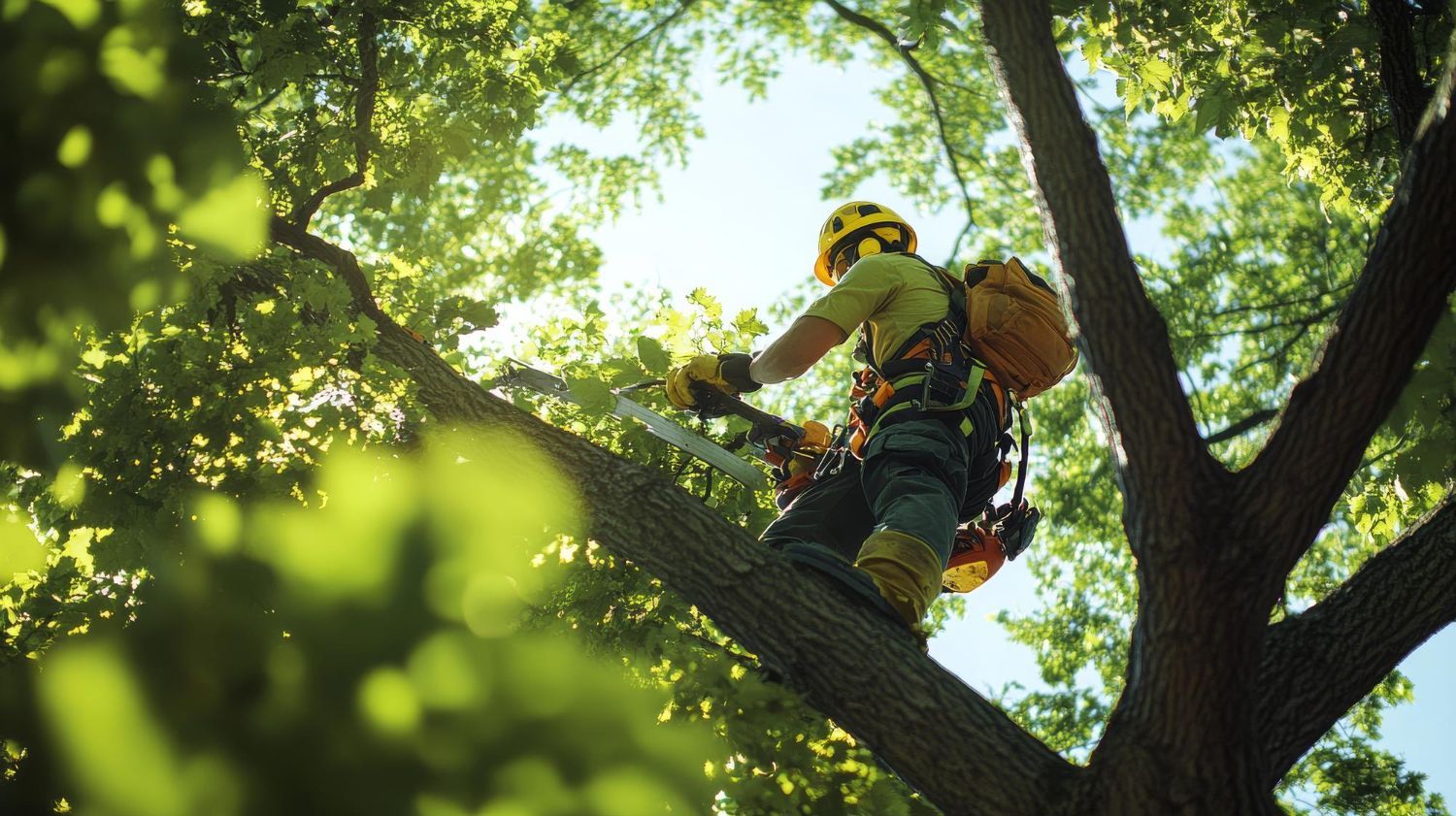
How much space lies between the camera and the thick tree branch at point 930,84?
1105 centimetres

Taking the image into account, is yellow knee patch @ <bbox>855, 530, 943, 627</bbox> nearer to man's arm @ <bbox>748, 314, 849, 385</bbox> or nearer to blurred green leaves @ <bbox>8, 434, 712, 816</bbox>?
man's arm @ <bbox>748, 314, 849, 385</bbox>

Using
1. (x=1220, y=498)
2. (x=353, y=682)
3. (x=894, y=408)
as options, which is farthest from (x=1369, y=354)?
(x=353, y=682)

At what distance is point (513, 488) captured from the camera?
1020mm

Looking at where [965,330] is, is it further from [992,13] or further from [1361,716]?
[1361,716]

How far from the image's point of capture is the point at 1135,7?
16.3 ft

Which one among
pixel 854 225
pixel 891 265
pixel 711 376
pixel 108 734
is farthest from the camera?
pixel 854 225

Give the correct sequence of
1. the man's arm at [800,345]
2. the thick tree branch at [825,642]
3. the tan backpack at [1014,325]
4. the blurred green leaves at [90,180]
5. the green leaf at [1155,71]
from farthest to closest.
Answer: the green leaf at [1155,71] → the tan backpack at [1014,325] → the man's arm at [800,345] → the thick tree branch at [825,642] → the blurred green leaves at [90,180]

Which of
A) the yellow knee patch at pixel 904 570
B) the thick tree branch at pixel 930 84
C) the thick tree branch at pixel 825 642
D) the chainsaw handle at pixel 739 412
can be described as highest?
the thick tree branch at pixel 930 84

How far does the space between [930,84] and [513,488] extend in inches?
443

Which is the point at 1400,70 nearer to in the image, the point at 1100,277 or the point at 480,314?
the point at 1100,277

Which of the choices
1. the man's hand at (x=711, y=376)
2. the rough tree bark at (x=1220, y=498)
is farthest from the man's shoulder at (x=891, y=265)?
the rough tree bark at (x=1220, y=498)

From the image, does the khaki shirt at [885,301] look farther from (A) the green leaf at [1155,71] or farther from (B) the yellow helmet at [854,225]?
(A) the green leaf at [1155,71]

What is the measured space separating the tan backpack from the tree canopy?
48 cm

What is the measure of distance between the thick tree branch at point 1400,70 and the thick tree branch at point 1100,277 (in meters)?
1.71
